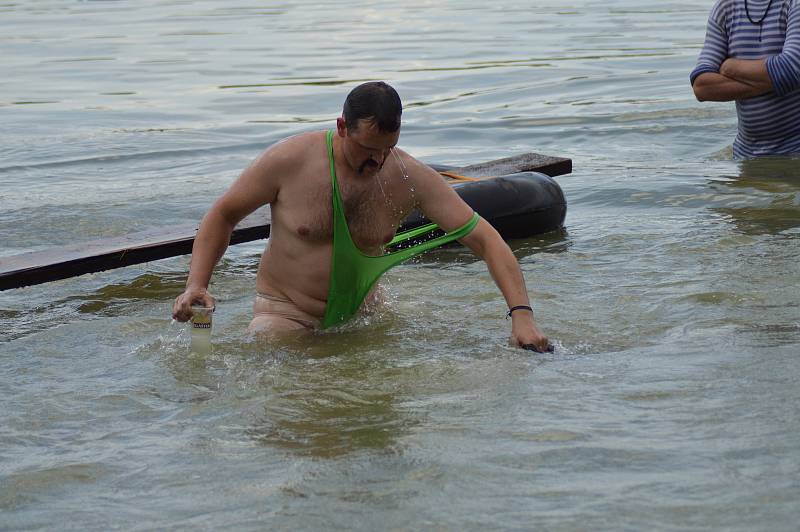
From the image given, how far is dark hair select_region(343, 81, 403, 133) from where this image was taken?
4699mm

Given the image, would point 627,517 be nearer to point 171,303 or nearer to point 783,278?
point 783,278

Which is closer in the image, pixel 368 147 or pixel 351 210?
pixel 368 147

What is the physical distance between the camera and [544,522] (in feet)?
11.4

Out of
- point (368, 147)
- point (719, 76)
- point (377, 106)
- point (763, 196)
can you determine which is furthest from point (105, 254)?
point (763, 196)

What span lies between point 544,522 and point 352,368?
71.8 inches

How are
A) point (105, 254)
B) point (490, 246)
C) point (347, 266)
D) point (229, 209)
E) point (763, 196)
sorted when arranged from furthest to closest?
point (763, 196), point (105, 254), point (347, 266), point (229, 209), point (490, 246)

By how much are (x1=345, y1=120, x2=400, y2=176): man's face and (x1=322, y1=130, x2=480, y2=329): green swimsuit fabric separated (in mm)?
216

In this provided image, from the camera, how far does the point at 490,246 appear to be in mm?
5023

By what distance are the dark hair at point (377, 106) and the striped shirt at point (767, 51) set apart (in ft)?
14.1

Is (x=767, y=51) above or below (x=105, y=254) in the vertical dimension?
above

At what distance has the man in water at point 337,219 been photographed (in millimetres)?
4914

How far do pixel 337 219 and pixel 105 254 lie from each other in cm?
208

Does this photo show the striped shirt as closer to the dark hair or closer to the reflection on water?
the reflection on water

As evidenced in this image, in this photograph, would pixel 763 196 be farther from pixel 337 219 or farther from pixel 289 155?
pixel 289 155
